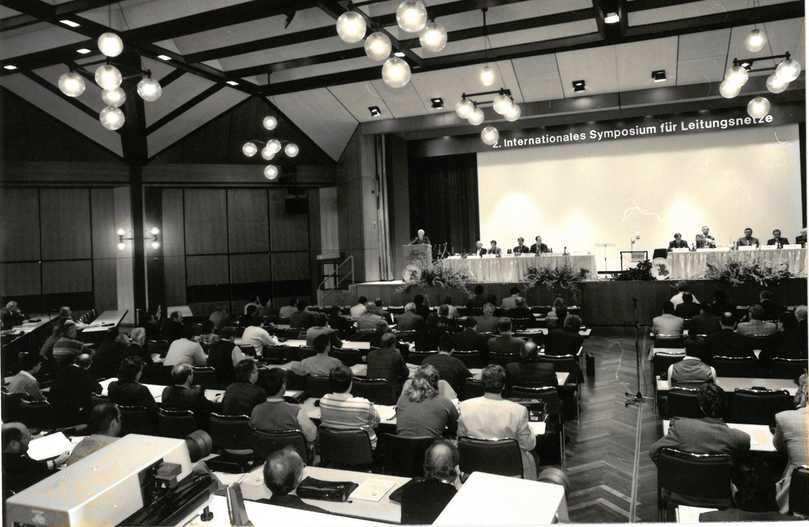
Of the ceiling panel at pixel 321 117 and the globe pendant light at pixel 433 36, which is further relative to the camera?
the ceiling panel at pixel 321 117

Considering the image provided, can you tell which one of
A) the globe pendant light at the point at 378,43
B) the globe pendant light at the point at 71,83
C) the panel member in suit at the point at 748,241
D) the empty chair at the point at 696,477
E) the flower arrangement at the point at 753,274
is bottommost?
the empty chair at the point at 696,477

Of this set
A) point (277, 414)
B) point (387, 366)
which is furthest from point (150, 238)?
point (277, 414)

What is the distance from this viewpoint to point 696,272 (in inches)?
446

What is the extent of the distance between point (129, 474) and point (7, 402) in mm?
4170

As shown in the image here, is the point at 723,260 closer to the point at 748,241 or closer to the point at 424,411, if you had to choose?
the point at 748,241

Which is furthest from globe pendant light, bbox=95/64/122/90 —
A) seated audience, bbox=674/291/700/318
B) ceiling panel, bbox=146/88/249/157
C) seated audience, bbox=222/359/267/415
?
ceiling panel, bbox=146/88/249/157

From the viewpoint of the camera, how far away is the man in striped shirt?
170 inches

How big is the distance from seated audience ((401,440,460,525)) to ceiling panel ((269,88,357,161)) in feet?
39.4

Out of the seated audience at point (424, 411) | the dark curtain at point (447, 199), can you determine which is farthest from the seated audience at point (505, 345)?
the dark curtain at point (447, 199)

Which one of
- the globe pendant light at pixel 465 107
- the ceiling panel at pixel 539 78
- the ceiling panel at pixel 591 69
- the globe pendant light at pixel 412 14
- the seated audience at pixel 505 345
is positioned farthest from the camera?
the ceiling panel at pixel 539 78

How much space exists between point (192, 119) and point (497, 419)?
11.3m

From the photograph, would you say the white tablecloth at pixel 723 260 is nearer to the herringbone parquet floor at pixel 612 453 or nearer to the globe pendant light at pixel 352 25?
the herringbone parquet floor at pixel 612 453

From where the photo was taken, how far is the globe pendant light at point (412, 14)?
3.97m

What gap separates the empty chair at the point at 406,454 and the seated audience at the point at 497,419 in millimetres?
315
